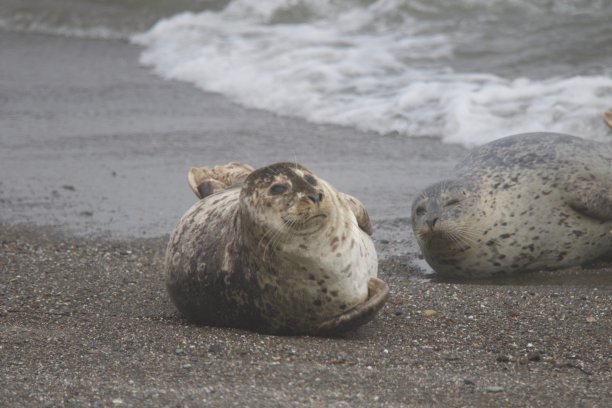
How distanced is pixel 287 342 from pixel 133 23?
41.7 ft

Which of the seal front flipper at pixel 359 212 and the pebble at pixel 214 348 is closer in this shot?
the pebble at pixel 214 348

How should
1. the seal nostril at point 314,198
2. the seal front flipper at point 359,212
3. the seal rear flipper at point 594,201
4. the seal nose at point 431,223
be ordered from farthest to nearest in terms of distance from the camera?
the seal rear flipper at point 594,201 → the seal nose at point 431,223 → the seal front flipper at point 359,212 → the seal nostril at point 314,198

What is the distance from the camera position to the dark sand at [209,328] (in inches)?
146

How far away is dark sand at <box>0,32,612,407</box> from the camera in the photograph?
371 cm

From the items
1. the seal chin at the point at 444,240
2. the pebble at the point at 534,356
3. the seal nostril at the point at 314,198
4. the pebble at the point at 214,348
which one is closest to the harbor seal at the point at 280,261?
the seal nostril at the point at 314,198

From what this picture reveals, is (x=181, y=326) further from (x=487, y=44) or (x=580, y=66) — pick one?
(x=487, y=44)

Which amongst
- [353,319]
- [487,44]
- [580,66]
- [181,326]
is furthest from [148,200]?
[487,44]

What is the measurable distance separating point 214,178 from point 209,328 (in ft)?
4.94

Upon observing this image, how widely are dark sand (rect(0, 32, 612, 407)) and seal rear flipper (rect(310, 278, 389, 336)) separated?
0.18 feet

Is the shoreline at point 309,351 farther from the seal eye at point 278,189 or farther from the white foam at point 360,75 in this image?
the white foam at point 360,75

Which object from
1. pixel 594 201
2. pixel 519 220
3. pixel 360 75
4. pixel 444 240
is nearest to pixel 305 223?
pixel 444 240

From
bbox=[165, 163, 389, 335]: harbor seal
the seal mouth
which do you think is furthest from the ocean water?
the seal mouth

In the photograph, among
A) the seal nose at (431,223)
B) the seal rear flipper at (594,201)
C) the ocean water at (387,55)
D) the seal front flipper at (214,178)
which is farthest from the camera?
the ocean water at (387,55)

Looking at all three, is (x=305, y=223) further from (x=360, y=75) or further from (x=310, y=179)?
(x=360, y=75)
